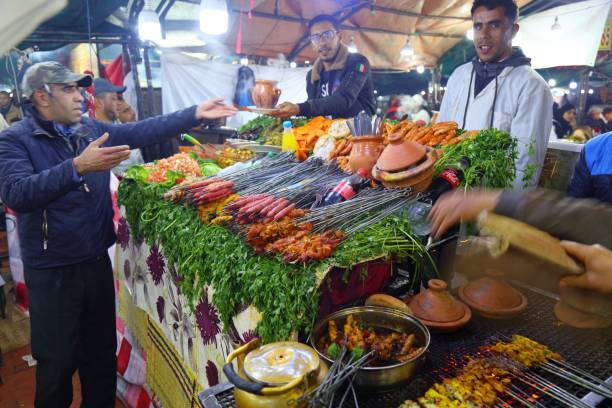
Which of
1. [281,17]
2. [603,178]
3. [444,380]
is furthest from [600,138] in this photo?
[281,17]

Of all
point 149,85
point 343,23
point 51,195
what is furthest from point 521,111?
point 149,85

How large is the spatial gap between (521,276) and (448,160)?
0.83 meters

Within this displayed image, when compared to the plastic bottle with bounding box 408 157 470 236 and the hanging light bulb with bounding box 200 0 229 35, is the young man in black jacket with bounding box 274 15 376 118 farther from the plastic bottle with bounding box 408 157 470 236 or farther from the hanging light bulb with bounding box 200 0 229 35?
the hanging light bulb with bounding box 200 0 229 35

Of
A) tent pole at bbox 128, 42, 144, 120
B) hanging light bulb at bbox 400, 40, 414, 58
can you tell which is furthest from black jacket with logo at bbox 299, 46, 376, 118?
hanging light bulb at bbox 400, 40, 414, 58

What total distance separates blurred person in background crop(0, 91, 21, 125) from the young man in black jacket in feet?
26.5

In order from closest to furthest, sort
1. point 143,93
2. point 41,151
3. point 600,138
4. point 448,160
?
point 448,160
point 600,138
point 41,151
point 143,93

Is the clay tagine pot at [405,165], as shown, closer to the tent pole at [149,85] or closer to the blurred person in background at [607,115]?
the tent pole at [149,85]

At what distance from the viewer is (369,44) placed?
10242 mm

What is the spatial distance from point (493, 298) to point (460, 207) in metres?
0.55

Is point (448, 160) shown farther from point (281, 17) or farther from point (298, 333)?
point (281, 17)

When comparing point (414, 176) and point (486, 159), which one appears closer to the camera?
point (414, 176)

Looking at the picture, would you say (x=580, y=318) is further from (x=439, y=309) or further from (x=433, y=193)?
(x=433, y=193)

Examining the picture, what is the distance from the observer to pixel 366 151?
2.70 metres

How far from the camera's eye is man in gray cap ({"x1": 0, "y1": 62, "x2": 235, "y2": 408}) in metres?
2.70
